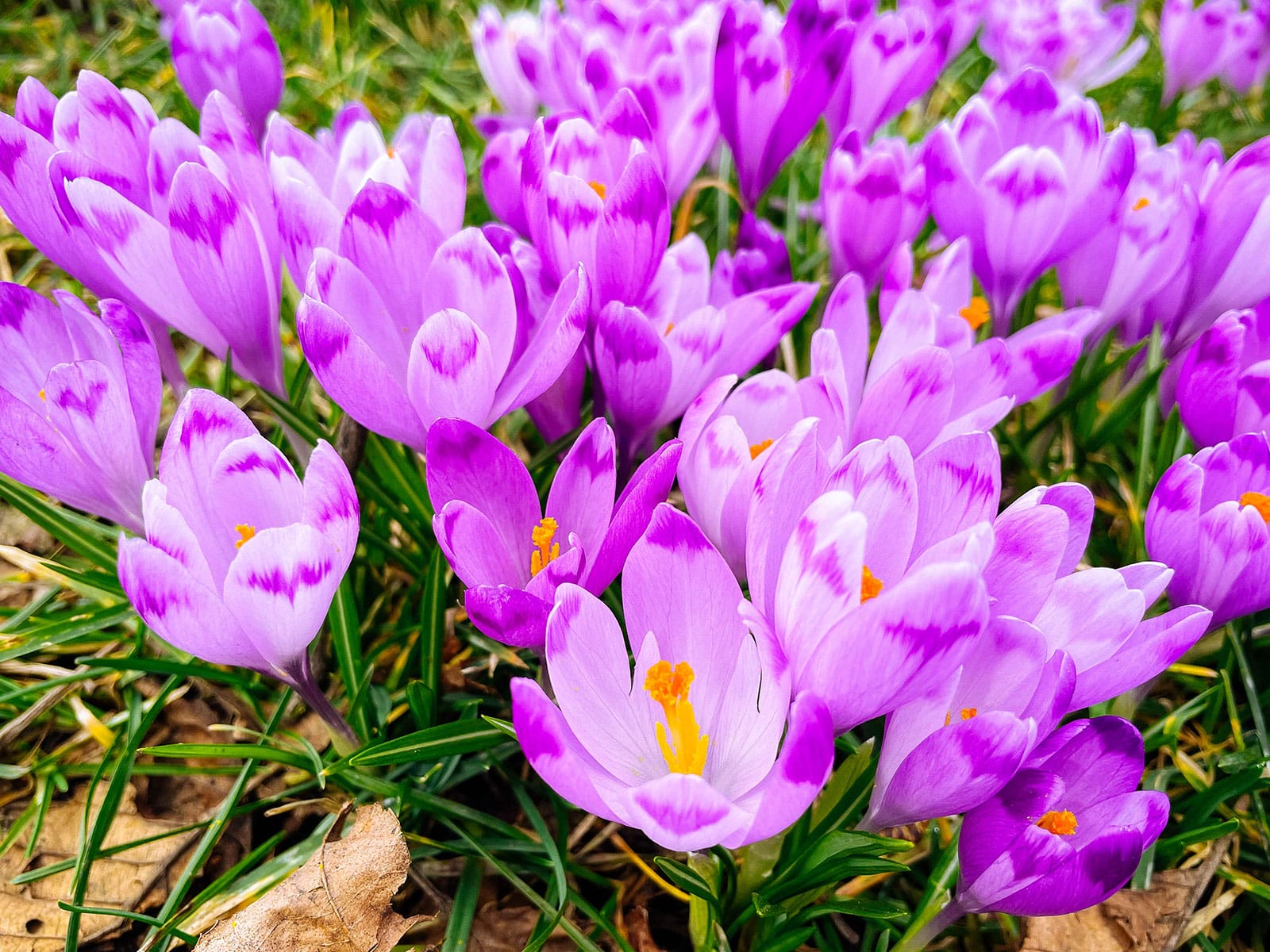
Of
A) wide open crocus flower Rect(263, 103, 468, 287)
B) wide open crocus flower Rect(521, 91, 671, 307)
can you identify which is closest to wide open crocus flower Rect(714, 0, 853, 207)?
wide open crocus flower Rect(521, 91, 671, 307)

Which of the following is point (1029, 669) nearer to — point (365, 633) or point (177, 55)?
point (365, 633)

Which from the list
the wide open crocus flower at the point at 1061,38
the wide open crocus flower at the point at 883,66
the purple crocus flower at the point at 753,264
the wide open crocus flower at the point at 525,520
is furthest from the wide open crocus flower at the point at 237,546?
the wide open crocus flower at the point at 1061,38

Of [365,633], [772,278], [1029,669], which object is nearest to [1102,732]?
[1029,669]

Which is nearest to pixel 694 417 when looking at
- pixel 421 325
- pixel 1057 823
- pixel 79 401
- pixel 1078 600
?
pixel 421 325

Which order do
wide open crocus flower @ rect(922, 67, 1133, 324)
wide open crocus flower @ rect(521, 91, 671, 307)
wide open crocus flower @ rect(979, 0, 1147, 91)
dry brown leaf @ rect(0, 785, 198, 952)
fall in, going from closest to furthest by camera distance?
wide open crocus flower @ rect(521, 91, 671, 307)
dry brown leaf @ rect(0, 785, 198, 952)
wide open crocus flower @ rect(922, 67, 1133, 324)
wide open crocus flower @ rect(979, 0, 1147, 91)

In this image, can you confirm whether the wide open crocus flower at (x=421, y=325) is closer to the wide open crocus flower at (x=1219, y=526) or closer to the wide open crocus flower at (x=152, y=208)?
the wide open crocus flower at (x=152, y=208)

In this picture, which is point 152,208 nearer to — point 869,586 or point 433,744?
point 433,744

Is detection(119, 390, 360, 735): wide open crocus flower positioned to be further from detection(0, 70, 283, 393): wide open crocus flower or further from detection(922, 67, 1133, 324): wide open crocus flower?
detection(922, 67, 1133, 324): wide open crocus flower
